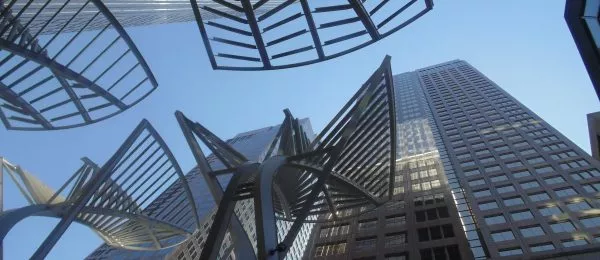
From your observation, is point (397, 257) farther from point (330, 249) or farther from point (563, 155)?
point (563, 155)

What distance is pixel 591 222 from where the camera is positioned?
2992 centimetres

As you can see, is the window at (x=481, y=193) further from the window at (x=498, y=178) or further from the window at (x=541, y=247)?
the window at (x=541, y=247)

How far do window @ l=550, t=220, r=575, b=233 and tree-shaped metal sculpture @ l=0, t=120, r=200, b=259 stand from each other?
23.1m

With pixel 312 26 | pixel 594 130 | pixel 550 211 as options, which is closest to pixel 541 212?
pixel 550 211

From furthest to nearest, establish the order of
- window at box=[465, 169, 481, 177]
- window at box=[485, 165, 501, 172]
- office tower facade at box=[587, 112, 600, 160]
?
window at box=[465, 169, 481, 177]
window at box=[485, 165, 501, 172]
office tower facade at box=[587, 112, 600, 160]

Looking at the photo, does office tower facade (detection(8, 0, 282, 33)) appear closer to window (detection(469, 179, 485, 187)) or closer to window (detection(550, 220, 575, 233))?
window (detection(550, 220, 575, 233))

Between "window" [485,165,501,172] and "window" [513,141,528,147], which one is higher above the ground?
"window" [513,141,528,147]

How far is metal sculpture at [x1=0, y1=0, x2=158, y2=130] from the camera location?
10891 millimetres

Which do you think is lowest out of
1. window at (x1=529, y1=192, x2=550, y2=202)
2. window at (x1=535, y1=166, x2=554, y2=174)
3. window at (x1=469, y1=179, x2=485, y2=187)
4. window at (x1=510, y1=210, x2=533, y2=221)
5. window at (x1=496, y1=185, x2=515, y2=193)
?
window at (x1=510, y1=210, x2=533, y2=221)

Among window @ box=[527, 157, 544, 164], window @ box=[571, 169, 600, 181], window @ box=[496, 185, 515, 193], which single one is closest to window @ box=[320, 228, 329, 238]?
window @ box=[496, 185, 515, 193]

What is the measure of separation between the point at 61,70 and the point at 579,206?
33.3 m

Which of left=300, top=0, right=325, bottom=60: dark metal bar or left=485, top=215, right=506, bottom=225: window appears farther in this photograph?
left=485, top=215, right=506, bottom=225: window

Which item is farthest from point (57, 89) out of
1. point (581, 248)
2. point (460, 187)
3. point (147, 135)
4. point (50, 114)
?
point (460, 187)

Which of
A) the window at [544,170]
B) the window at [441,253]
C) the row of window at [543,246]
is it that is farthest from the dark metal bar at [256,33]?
the window at [544,170]
